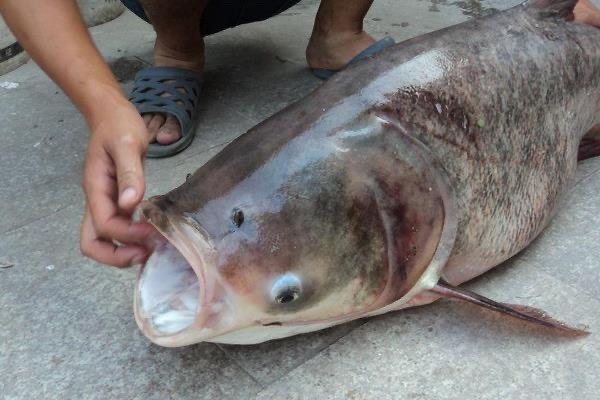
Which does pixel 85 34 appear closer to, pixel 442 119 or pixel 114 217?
pixel 114 217

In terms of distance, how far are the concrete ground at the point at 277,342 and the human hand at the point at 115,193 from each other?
317 millimetres

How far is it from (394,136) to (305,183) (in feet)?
0.90

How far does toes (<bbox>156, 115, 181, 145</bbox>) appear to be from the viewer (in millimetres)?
2590

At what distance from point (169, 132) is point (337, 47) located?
960 mm

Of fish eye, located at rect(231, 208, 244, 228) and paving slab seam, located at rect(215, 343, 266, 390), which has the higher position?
fish eye, located at rect(231, 208, 244, 228)

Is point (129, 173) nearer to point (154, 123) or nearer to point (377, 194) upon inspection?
point (377, 194)

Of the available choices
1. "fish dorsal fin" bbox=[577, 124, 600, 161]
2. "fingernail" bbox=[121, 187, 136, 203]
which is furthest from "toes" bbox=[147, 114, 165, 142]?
"fish dorsal fin" bbox=[577, 124, 600, 161]

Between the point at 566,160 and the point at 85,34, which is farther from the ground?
the point at 85,34

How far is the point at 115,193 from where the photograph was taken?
57.8 inches

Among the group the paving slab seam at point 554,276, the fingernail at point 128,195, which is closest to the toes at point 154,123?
the fingernail at point 128,195

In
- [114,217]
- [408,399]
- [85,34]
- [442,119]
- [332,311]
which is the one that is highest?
[85,34]

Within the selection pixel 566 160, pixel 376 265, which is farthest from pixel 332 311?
pixel 566 160

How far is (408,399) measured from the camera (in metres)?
1.49

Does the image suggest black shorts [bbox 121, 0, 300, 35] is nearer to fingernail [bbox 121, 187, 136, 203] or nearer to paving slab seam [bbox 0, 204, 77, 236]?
paving slab seam [bbox 0, 204, 77, 236]
